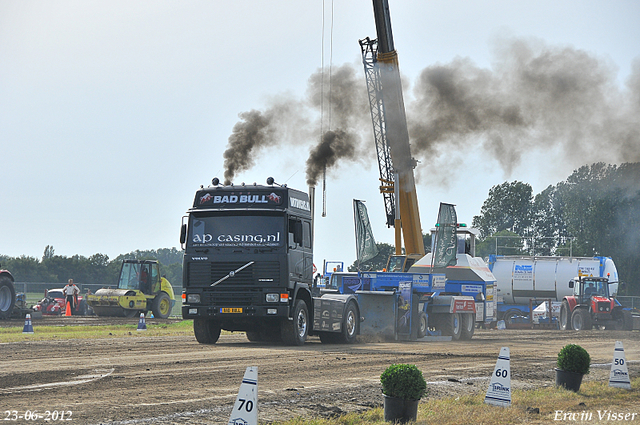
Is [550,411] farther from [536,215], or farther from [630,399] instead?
[536,215]

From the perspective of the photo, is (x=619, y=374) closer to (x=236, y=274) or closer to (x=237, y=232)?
(x=236, y=274)

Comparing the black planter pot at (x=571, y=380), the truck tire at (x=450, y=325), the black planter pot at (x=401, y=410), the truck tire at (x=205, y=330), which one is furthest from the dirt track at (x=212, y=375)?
the truck tire at (x=450, y=325)

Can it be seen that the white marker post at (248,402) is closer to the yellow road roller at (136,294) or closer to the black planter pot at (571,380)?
the black planter pot at (571,380)

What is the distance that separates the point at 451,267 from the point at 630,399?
Answer: 16971 millimetres

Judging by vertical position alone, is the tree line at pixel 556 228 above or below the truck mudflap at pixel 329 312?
above

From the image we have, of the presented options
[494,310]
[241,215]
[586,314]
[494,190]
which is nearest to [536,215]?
[494,190]

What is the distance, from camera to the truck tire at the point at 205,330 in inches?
Result: 748

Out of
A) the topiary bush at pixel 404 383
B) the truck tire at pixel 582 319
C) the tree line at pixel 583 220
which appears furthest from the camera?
the tree line at pixel 583 220

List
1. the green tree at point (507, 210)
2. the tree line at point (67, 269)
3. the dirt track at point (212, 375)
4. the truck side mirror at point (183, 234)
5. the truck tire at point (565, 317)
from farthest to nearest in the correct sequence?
the green tree at point (507, 210) → the tree line at point (67, 269) → the truck tire at point (565, 317) → the truck side mirror at point (183, 234) → the dirt track at point (212, 375)

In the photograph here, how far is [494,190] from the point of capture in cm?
11788

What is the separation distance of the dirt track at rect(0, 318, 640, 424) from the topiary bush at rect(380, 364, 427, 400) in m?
0.92

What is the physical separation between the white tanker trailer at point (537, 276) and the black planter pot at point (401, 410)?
34.8 metres

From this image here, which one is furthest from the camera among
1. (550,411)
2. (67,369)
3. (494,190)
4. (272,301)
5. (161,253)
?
(161,253)
